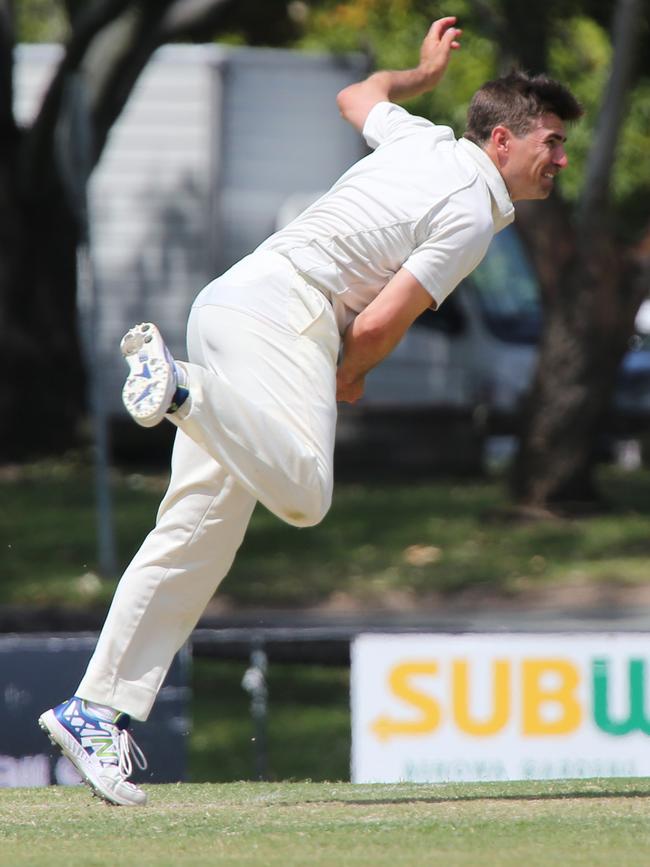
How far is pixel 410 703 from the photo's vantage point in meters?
7.16

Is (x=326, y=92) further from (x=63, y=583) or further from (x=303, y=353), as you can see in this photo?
(x=303, y=353)

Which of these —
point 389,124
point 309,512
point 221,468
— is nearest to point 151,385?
point 221,468

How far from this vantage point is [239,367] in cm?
471

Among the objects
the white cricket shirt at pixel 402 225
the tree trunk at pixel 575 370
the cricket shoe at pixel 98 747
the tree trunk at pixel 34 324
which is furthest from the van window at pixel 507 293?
the cricket shoe at pixel 98 747

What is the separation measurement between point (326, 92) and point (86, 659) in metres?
12.3

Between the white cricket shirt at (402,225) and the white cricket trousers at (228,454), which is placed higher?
the white cricket shirt at (402,225)

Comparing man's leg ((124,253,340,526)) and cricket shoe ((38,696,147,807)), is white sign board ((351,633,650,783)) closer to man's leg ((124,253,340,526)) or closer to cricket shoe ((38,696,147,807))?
cricket shoe ((38,696,147,807))

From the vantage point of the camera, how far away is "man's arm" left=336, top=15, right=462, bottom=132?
207 inches

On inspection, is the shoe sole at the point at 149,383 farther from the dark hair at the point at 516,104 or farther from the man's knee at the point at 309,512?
the dark hair at the point at 516,104

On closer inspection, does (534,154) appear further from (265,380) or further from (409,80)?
(265,380)

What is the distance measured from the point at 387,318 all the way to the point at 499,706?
2.84 meters

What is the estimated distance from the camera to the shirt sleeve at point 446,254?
4.69 metres

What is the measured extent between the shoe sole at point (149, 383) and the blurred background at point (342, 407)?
2859mm

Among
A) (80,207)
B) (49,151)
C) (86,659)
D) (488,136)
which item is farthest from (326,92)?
(488,136)
